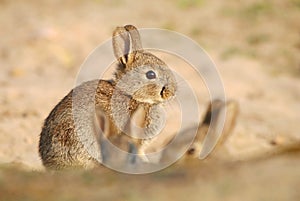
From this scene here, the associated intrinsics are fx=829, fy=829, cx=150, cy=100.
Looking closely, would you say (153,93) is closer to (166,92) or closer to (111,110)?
(166,92)

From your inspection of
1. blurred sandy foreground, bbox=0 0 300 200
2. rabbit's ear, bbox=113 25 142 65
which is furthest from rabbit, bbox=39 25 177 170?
blurred sandy foreground, bbox=0 0 300 200

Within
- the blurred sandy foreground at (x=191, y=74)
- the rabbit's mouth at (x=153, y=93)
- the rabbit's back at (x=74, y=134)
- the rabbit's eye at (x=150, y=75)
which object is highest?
the blurred sandy foreground at (x=191, y=74)

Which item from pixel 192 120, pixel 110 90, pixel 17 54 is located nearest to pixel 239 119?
pixel 192 120

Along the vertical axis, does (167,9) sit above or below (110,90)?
above

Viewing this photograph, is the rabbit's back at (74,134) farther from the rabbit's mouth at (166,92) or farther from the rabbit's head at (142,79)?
the rabbit's mouth at (166,92)

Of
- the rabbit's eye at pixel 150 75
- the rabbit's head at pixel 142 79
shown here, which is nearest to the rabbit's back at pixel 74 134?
the rabbit's head at pixel 142 79

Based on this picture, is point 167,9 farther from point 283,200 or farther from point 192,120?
point 283,200

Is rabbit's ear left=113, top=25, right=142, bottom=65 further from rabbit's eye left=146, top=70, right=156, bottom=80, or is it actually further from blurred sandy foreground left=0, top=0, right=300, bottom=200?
blurred sandy foreground left=0, top=0, right=300, bottom=200
